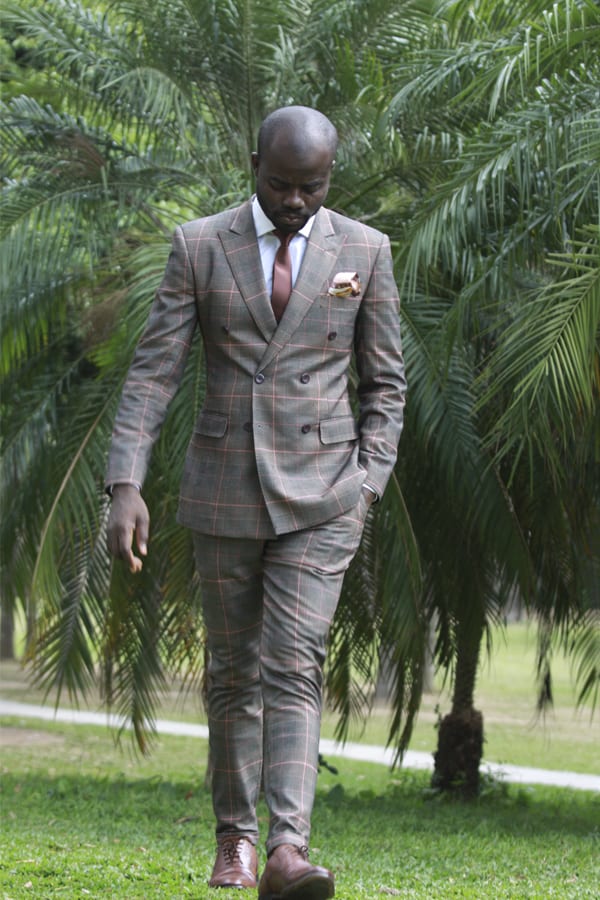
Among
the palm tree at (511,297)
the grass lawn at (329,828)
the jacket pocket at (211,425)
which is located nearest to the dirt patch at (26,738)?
the grass lawn at (329,828)

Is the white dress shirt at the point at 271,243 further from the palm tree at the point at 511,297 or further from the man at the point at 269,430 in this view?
the palm tree at the point at 511,297

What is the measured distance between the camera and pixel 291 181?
4055mm

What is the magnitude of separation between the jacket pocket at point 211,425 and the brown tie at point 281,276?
1.09ft

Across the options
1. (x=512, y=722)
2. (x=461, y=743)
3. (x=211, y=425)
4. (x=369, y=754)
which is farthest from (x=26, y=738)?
(x=211, y=425)

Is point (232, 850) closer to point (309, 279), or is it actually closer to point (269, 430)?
point (269, 430)

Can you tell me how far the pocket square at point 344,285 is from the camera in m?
4.22

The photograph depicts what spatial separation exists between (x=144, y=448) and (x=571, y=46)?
4.36m

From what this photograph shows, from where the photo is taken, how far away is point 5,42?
14930mm

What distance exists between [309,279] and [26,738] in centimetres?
1304

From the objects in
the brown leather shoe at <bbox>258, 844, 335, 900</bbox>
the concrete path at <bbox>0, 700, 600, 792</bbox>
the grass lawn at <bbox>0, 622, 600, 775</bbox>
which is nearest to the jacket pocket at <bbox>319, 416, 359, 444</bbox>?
the brown leather shoe at <bbox>258, 844, 335, 900</bbox>

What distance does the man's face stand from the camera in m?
4.03

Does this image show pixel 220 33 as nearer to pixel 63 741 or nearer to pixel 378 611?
pixel 378 611

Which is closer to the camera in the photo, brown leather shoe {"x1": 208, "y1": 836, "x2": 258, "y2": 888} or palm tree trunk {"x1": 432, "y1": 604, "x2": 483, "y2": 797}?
brown leather shoe {"x1": 208, "y1": 836, "x2": 258, "y2": 888}

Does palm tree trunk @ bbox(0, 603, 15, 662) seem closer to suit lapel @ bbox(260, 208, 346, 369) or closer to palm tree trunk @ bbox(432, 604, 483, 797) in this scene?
palm tree trunk @ bbox(432, 604, 483, 797)
